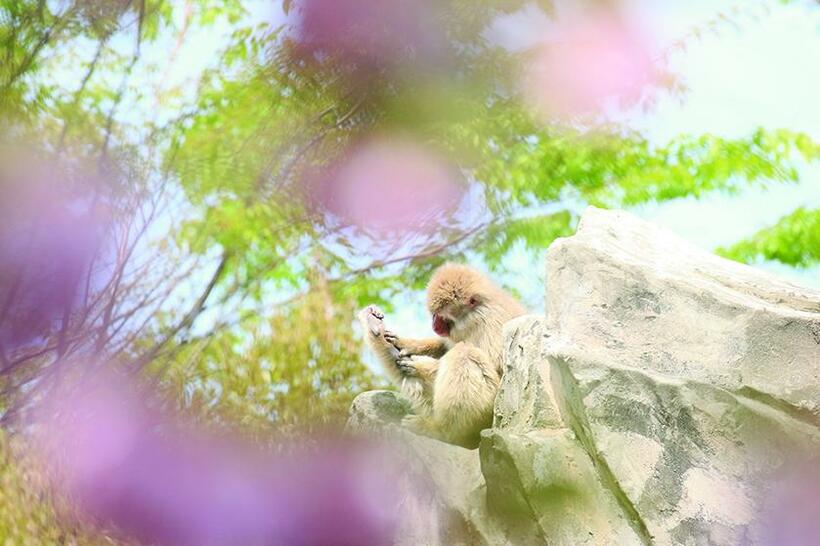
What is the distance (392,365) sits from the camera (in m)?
3.51

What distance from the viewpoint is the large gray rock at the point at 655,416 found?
262cm

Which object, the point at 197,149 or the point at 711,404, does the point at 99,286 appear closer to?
the point at 197,149

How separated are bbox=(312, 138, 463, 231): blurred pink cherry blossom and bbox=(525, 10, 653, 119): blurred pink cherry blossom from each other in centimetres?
89

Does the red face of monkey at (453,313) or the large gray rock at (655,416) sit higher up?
the red face of monkey at (453,313)

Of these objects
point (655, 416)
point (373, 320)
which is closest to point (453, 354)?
point (373, 320)

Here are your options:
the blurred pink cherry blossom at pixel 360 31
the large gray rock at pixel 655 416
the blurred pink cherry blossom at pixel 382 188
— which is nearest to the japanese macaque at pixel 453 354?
the large gray rock at pixel 655 416

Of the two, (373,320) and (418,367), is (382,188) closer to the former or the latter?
(373,320)

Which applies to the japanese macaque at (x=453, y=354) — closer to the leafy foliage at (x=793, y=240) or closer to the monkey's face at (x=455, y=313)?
the monkey's face at (x=455, y=313)

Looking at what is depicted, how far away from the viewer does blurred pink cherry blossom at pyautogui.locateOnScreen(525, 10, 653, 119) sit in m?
5.20

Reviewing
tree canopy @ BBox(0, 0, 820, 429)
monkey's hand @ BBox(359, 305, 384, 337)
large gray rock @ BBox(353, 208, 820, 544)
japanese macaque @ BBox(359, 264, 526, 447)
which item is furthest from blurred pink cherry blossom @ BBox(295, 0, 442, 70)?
large gray rock @ BBox(353, 208, 820, 544)

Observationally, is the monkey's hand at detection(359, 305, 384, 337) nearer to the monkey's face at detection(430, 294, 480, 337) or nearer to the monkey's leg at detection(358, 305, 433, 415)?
the monkey's leg at detection(358, 305, 433, 415)

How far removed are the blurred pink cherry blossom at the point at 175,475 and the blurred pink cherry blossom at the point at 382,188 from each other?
1.30 m

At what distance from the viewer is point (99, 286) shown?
4.46m

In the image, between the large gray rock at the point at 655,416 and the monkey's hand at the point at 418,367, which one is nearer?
the large gray rock at the point at 655,416
